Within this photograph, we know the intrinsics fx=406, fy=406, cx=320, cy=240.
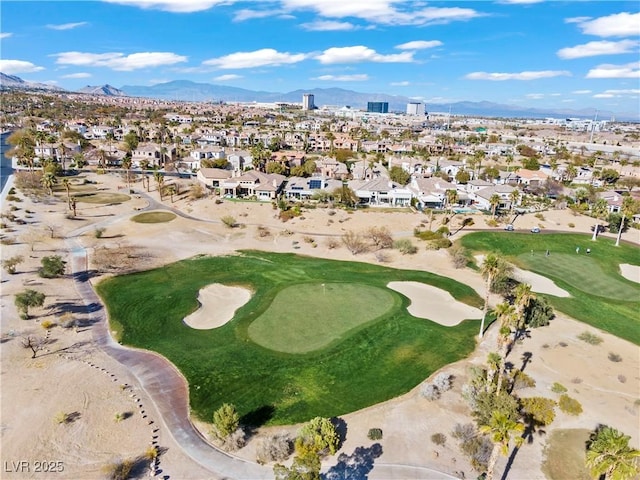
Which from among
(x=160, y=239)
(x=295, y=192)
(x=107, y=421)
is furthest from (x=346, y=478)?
(x=295, y=192)

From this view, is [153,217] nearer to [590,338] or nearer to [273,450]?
[273,450]

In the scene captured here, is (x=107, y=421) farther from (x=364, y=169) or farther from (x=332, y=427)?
(x=364, y=169)

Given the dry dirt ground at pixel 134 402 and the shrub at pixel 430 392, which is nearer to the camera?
the dry dirt ground at pixel 134 402

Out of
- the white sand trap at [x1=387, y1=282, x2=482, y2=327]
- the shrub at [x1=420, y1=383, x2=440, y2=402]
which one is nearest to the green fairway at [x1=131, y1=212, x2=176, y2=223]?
the white sand trap at [x1=387, y1=282, x2=482, y2=327]

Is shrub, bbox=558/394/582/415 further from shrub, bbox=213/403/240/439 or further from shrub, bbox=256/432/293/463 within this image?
shrub, bbox=213/403/240/439

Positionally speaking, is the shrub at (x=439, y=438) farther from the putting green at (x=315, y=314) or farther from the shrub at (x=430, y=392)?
the putting green at (x=315, y=314)

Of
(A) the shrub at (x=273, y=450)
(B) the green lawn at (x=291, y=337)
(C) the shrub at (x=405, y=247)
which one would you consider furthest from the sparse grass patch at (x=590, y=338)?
(A) the shrub at (x=273, y=450)
